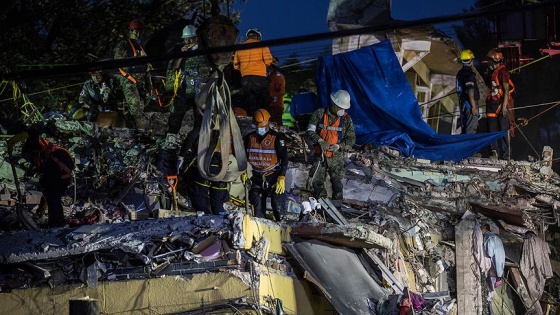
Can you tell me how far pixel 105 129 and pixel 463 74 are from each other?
6.95m

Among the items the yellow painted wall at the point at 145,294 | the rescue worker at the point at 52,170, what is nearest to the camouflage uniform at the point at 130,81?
the rescue worker at the point at 52,170

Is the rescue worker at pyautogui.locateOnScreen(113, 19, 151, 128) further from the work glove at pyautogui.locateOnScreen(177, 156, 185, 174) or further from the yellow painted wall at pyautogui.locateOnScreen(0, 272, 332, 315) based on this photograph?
the yellow painted wall at pyautogui.locateOnScreen(0, 272, 332, 315)

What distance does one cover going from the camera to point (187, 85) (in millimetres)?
20812

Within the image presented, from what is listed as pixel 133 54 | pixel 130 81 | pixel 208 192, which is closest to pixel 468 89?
pixel 130 81

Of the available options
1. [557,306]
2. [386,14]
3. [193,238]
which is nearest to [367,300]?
[193,238]

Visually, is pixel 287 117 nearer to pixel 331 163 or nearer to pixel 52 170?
pixel 331 163

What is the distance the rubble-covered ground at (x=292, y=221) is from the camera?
46.9ft

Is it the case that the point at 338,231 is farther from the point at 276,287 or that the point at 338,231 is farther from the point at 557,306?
the point at 557,306

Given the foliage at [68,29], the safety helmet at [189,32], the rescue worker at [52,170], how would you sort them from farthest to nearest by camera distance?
the foliage at [68,29]
the safety helmet at [189,32]
the rescue worker at [52,170]

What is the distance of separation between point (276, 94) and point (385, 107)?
89.5 inches

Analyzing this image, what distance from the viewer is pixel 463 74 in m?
24.5

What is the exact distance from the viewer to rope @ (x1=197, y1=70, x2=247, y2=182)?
1603 cm

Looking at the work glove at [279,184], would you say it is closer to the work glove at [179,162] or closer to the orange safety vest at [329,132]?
the work glove at [179,162]

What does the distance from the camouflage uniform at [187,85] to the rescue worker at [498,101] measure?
237 inches
